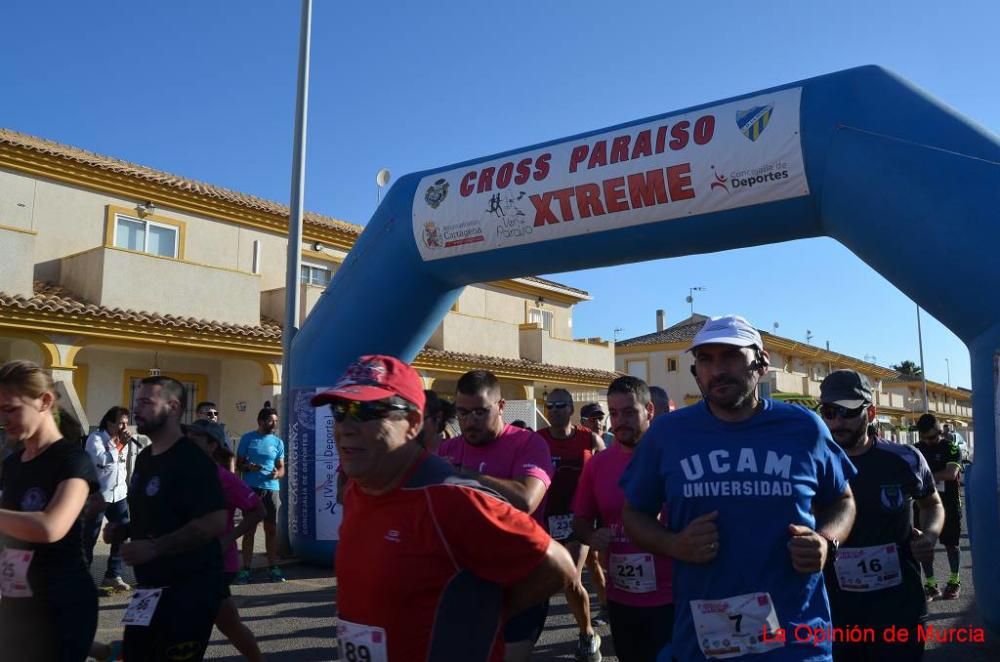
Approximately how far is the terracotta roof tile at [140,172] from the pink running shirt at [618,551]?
13.8 m

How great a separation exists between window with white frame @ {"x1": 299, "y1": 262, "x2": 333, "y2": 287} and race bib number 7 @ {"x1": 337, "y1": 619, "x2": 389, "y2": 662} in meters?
17.2

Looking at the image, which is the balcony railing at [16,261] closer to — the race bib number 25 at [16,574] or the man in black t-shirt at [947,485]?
the race bib number 25 at [16,574]

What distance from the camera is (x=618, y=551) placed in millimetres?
4215

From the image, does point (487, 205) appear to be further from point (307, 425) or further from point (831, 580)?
point (831, 580)

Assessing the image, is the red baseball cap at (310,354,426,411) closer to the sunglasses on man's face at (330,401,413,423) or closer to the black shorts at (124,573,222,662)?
the sunglasses on man's face at (330,401,413,423)

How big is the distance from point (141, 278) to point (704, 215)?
37.9 feet

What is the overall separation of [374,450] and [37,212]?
49.7 feet

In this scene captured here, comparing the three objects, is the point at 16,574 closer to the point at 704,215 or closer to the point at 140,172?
the point at 704,215

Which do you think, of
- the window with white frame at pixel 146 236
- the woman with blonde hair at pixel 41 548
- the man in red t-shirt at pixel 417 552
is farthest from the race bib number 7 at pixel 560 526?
the window with white frame at pixel 146 236

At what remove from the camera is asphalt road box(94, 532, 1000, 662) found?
5898mm

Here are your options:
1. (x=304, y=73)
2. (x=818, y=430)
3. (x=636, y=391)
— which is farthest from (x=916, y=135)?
(x=304, y=73)

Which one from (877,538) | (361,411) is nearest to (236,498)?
(361,411)

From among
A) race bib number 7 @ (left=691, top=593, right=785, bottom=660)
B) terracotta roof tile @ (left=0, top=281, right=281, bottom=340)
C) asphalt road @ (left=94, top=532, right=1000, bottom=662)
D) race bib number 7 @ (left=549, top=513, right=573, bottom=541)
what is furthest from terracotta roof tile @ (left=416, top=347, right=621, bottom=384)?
race bib number 7 @ (left=691, top=593, right=785, bottom=660)

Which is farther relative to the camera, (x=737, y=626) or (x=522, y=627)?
(x=522, y=627)
